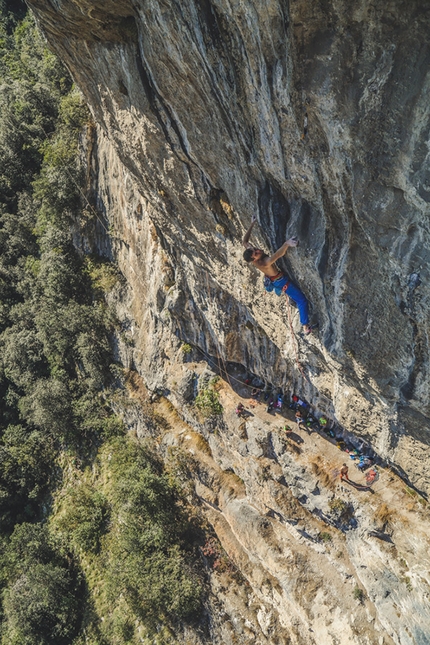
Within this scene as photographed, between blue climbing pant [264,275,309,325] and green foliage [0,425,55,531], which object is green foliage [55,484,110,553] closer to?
green foliage [0,425,55,531]

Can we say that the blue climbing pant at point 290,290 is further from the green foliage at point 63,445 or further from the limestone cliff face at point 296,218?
the green foliage at point 63,445

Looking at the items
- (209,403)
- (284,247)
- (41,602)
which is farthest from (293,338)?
(41,602)

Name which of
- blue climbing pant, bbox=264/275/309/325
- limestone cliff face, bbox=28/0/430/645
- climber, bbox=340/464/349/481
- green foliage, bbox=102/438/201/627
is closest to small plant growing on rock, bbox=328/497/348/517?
limestone cliff face, bbox=28/0/430/645

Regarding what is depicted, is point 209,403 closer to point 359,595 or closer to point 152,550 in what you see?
point 152,550

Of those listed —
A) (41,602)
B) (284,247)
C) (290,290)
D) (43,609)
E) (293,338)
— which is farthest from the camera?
(43,609)

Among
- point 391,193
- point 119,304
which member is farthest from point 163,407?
point 391,193

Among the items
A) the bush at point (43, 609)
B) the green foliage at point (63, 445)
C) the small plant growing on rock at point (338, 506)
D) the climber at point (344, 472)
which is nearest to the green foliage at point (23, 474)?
the green foliage at point (63, 445)
